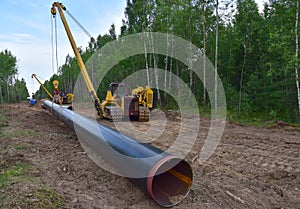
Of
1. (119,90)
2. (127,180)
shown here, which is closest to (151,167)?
(127,180)

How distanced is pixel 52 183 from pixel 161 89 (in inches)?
814

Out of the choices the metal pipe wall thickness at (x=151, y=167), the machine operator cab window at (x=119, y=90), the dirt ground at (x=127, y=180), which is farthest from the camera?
the machine operator cab window at (x=119, y=90)

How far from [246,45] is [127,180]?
1709cm

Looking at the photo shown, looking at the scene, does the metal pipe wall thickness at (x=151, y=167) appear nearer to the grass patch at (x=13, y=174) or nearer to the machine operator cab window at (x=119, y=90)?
the grass patch at (x=13, y=174)

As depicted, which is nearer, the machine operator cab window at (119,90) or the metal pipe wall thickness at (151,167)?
the metal pipe wall thickness at (151,167)

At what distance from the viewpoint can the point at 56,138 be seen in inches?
292

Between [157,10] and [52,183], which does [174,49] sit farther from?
[52,183]

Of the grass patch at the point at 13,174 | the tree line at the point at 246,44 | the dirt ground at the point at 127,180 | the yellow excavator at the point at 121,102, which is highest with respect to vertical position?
the tree line at the point at 246,44

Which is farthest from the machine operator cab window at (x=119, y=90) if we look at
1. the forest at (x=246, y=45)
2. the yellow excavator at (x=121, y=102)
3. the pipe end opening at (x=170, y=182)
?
the pipe end opening at (x=170, y=182)

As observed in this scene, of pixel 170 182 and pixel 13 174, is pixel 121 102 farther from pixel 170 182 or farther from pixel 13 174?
pixel 170 182

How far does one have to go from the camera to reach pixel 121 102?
12.0 m

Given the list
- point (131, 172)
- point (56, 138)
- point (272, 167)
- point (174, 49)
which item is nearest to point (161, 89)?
point (174, 49)

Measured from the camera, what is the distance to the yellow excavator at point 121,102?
451 inches

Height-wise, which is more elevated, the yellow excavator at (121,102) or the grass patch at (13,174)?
the yellow excavator at (121,102)
